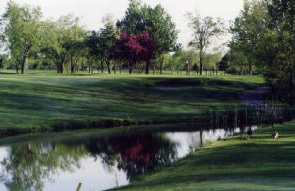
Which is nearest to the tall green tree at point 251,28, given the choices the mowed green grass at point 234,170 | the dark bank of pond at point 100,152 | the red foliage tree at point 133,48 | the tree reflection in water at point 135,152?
the dark bank of pond at point 100,152

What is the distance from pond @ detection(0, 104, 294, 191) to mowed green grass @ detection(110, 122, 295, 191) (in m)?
4.58

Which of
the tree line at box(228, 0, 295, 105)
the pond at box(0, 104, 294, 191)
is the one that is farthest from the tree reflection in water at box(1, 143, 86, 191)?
the tree line at box(228, 0, 295, 105)

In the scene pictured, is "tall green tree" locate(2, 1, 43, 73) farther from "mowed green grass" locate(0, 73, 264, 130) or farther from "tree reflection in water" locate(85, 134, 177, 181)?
"tree reflection in water" locate(85, 134, 177, 181)

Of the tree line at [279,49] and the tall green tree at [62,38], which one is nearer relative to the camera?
the tree line at [279,49]

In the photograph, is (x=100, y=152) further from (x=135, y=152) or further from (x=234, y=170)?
(x=234, y=170)

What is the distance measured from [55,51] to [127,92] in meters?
69.3

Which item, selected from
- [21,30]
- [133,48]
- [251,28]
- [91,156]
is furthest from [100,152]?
[21,30]

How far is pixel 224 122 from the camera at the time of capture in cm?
7994

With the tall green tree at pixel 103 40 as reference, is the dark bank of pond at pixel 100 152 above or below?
below

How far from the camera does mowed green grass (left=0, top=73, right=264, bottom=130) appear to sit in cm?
7844

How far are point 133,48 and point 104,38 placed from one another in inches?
779

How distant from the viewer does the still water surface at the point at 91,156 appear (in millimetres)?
41625

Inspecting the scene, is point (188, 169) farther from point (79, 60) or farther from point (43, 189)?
point (79, 60)

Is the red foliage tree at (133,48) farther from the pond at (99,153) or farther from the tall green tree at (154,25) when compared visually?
the pond at (99,153)
